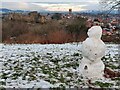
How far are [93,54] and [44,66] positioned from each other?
163cm

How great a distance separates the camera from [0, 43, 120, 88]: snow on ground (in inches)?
277

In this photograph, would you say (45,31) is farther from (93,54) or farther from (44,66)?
(93,54)

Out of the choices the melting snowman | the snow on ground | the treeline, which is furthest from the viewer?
the treeline

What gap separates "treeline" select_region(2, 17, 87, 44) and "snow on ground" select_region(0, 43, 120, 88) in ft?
8.26

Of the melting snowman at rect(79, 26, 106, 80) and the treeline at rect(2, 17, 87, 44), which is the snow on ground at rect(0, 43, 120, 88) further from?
the treeline at rect(2, 17, 87, 44)

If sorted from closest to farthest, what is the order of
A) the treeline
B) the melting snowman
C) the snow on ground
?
the snow on ground
the melting snowman
the treeline

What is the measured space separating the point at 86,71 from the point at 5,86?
2025 millimetres

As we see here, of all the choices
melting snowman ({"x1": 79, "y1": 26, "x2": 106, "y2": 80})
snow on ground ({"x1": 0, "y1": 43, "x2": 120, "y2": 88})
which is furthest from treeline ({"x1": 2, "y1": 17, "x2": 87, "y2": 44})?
melting snowman ({"x1": 79, "y1": 26, "x2": 106, "y2": 80})

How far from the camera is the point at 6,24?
1549 centimetres

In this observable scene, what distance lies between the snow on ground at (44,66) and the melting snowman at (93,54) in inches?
9.7

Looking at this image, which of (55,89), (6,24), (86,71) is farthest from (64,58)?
(6,24)

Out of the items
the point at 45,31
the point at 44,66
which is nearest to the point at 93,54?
the point at 44,66

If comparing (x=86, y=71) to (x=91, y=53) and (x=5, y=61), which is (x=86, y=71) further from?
(x=5, y=61)

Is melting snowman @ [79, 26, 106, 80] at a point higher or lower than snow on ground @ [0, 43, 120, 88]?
higher
